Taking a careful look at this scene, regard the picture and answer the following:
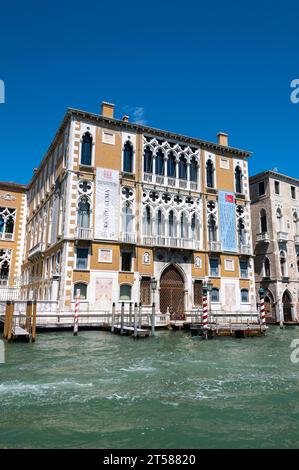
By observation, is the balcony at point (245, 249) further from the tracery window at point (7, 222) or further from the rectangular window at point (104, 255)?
the tracery window at point (7, 222)

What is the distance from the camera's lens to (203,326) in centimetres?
1595

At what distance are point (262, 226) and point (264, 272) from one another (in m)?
3.56

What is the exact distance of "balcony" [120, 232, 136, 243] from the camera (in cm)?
2086

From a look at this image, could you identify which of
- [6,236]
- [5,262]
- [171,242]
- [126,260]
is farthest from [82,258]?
[6,236]

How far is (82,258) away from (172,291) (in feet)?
19.0

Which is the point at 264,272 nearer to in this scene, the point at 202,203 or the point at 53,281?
the point at 202,203

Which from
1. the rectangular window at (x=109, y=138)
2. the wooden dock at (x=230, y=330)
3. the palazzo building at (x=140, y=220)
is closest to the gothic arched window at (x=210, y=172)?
the palazzo building at (x=140, y=220)

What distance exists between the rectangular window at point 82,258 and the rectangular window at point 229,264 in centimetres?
906

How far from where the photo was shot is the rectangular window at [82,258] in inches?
780

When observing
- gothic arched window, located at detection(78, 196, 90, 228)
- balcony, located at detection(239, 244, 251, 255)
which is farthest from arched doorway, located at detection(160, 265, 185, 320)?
gothic arched window, located at detection(78, 196, 90, 228)

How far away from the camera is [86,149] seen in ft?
70.0
